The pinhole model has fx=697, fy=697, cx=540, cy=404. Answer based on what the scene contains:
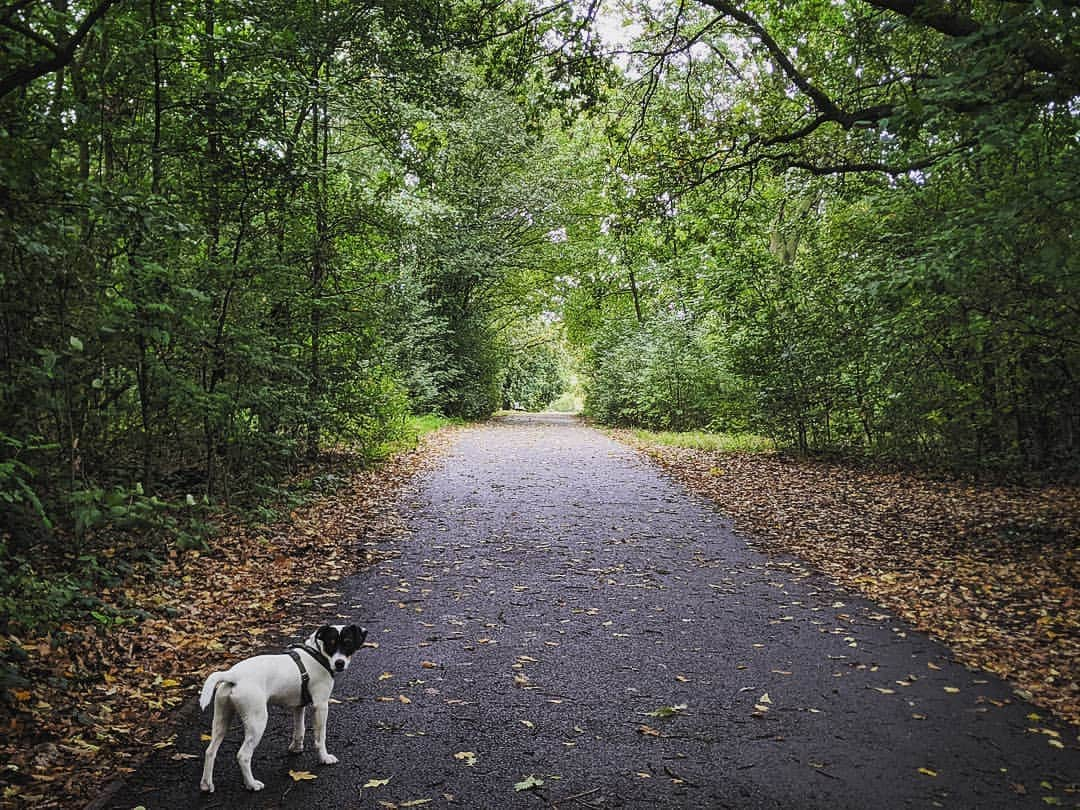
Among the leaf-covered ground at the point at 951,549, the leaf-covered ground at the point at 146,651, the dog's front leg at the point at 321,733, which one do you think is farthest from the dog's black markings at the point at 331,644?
the leaf-covered ground at the point at 951,549

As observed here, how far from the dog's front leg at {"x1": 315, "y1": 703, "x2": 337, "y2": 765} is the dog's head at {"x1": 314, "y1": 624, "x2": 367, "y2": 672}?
7.8 inches

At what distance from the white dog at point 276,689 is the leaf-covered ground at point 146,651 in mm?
688

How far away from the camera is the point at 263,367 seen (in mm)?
8992

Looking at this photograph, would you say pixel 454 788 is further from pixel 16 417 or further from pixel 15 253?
pixel 15 253

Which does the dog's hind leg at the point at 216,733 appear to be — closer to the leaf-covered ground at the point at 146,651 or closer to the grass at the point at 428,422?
the leaf-covered ground at the point at 146,651

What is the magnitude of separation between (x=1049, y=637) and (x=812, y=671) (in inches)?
83.8

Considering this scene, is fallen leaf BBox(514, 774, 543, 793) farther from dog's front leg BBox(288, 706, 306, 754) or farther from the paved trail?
dog's front leg BBox(288, 706, 306, 754)

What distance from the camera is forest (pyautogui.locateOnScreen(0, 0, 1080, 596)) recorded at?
5.46m

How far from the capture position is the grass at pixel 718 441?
1767 centimetres

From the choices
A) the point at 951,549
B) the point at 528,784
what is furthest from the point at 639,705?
the point at 951,549

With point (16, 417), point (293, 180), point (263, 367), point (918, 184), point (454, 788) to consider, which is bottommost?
point (454, 788)

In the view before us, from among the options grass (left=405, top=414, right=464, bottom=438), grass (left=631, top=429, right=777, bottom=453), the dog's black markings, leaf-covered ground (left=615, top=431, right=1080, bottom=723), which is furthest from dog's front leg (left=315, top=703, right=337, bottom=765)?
grass (left=405, top=414, right=464, bottom=438)

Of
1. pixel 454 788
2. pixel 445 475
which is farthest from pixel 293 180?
pixel 454 788

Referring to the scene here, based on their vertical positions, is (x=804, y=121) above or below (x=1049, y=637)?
above
